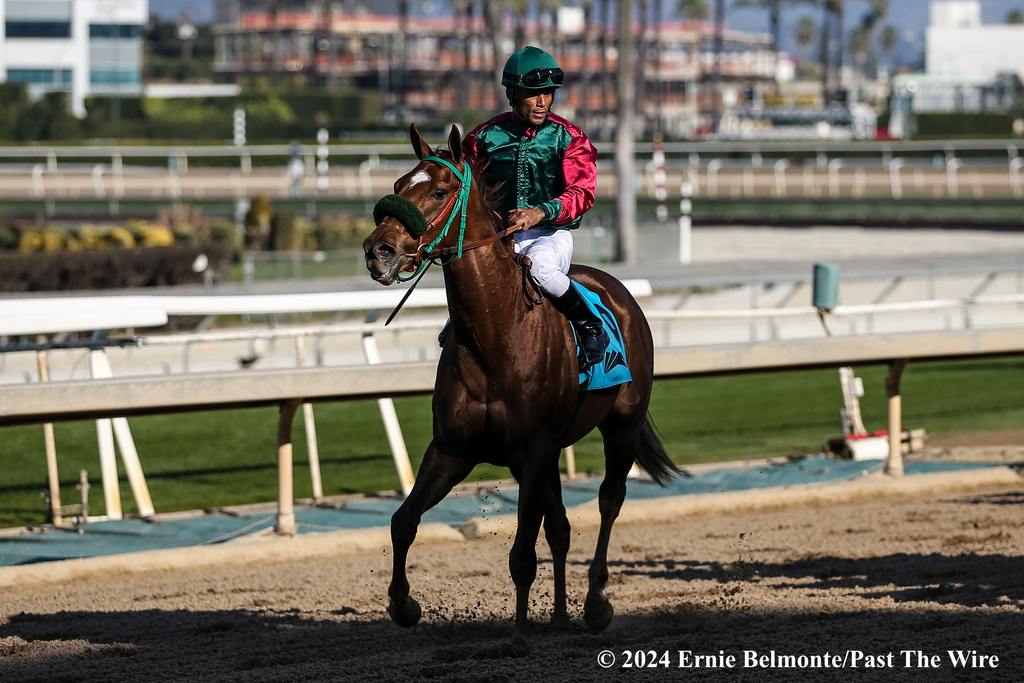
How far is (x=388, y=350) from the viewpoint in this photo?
13.5 metres

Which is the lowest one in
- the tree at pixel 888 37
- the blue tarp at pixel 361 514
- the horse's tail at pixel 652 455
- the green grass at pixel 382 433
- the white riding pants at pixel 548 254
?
the green grass at pixel 382 433

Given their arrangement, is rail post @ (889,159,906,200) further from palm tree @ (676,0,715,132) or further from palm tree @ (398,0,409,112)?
palm tree @ (676,0,715,132)

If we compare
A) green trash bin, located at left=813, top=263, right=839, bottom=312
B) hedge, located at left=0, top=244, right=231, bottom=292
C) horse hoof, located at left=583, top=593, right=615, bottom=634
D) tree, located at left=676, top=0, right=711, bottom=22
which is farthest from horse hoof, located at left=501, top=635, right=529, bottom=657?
tree, located at left=676, top=0, right=711, bottom=22

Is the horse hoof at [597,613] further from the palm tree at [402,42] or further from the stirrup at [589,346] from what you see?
the palm tree at [402,42]

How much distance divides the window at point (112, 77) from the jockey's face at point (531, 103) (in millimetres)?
67565

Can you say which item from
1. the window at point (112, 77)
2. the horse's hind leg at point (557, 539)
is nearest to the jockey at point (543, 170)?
the horse's hind leg at point (557, 539)

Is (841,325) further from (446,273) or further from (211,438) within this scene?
(446,273)

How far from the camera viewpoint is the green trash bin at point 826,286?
346 inches

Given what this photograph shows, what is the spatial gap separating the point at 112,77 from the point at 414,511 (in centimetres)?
6846

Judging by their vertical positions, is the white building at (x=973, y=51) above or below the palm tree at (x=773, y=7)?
below

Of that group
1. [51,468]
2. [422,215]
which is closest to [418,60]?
[51,468]

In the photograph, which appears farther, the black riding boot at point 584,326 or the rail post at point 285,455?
the rail post at point 285,455

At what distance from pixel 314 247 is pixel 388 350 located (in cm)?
1096

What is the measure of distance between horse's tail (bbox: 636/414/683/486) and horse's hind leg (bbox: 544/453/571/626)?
613 mm
